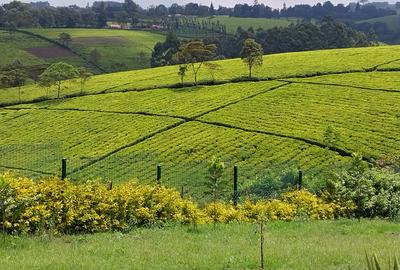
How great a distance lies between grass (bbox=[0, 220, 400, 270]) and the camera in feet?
35.2

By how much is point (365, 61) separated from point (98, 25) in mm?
144295

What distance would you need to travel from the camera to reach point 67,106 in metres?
60.4

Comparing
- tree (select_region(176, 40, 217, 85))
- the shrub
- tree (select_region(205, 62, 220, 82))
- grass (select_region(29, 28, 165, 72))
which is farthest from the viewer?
grass (select_region(29, 28, 165, 72))

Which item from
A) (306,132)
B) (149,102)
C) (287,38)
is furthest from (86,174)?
(287,38)

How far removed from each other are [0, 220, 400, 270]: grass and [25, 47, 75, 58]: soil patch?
130415 millimetres

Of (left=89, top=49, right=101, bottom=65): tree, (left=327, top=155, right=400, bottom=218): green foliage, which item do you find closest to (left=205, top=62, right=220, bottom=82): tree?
(left=327, top=155, right=400, bottom=218): green foliage

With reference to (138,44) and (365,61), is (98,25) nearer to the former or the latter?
(138,44)

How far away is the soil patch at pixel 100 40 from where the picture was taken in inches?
6063

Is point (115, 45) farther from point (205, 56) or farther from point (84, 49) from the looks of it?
point (205, 56)

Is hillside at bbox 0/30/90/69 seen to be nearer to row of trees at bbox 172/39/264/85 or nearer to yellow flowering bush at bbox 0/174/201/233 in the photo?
row of trees at bbox 172/39/264/85

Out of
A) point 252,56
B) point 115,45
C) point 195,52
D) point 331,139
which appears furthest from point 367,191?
point 115,45

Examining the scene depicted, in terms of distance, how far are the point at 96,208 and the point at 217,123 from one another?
3143cm

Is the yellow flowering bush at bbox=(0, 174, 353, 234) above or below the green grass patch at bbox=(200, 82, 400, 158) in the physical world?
above

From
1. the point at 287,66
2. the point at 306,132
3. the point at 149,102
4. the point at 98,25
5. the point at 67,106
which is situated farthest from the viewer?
the point at 98,25
